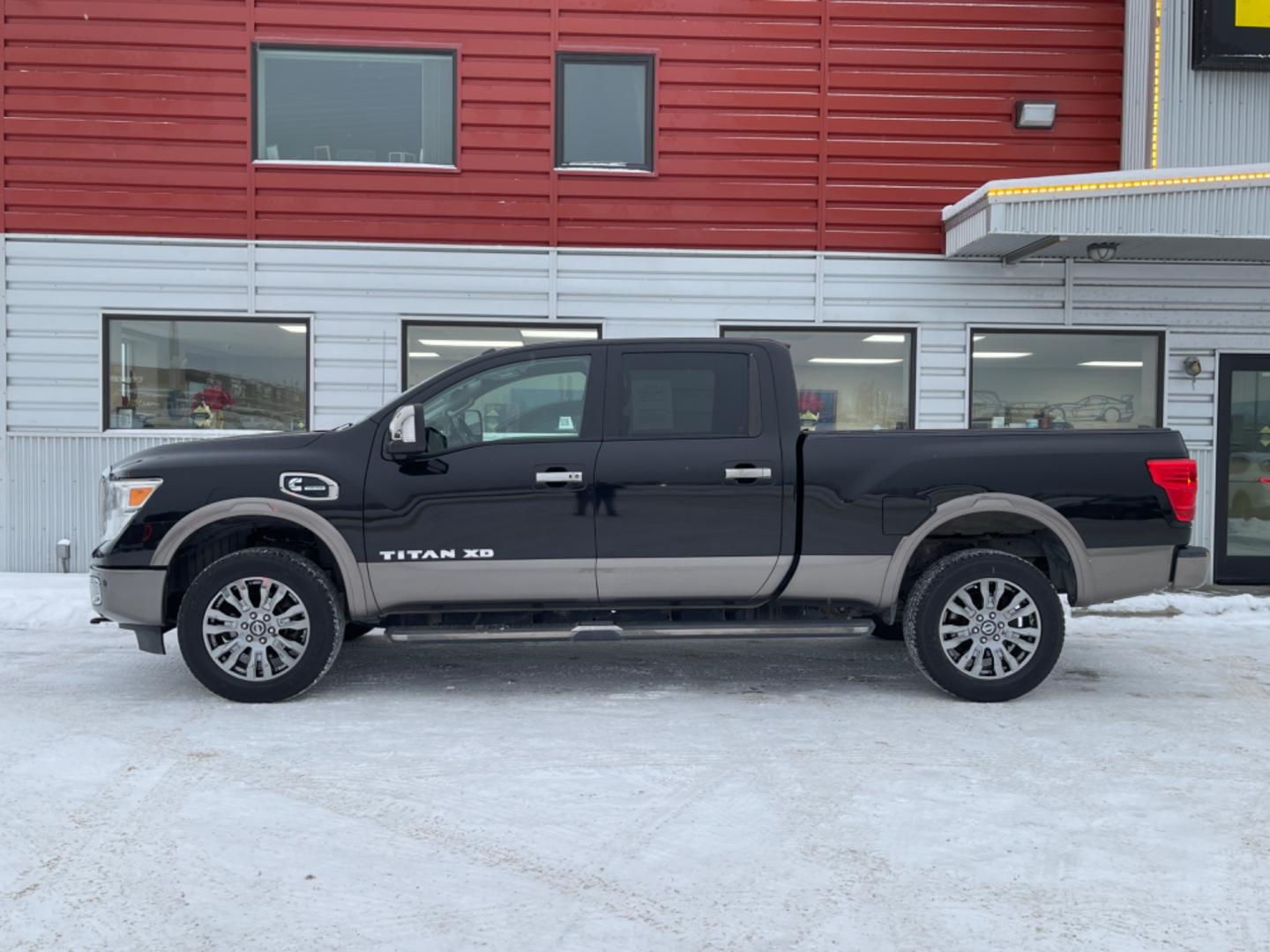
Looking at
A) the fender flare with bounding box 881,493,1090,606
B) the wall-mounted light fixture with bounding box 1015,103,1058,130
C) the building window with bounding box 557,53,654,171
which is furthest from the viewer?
the building window with bounding box 557,53,654,171

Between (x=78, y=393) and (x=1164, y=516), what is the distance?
918 centimetres

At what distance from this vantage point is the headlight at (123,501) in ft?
19.9

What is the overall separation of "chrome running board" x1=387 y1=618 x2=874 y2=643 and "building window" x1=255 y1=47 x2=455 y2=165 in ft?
A: 20.1

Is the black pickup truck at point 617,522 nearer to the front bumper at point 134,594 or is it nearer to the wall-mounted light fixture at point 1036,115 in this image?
the front bumper at point 134,594

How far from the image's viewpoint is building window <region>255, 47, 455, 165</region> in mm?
10828

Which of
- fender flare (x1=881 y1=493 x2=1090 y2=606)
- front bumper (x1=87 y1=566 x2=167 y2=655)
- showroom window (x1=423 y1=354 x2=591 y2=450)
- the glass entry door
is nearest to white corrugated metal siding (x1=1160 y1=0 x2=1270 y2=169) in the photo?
the glass entry door

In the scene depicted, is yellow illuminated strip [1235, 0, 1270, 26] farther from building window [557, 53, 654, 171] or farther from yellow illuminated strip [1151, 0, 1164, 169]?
building window [557, 53, 654, 171]

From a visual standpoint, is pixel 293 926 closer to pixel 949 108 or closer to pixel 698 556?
pixel 698 556

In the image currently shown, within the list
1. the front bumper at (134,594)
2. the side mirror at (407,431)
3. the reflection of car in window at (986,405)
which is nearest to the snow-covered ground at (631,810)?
the front bumper at (134,594)

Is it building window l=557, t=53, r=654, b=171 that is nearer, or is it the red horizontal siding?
the red horizontal siding

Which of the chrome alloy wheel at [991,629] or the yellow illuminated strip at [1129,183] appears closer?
the chrome alloy wheel at [991,629]

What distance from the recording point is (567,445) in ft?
20.3

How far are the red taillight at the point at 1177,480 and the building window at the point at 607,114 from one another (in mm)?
6151

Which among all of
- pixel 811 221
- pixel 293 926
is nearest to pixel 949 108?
pixel 811 221
